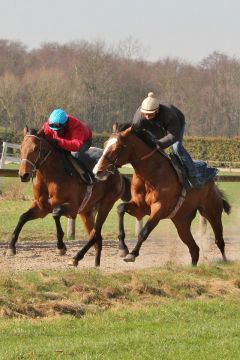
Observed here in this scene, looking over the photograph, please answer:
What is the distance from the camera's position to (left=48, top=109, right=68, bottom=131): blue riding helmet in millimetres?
Answer: 11047

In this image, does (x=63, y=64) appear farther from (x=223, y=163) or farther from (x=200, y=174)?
(x=200, y=174)

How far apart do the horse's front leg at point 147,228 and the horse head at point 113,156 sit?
0.72 m

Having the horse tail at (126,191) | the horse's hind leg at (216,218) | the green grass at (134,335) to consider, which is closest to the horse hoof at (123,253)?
the horse tail at (126,191)

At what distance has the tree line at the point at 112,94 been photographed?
70.3m

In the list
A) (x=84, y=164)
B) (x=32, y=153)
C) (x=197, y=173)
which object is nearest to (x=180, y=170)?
(x=197, y=173)

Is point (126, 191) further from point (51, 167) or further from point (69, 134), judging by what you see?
point (51, 167)

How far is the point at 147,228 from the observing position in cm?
1050

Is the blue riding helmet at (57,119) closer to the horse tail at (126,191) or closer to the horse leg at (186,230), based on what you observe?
the horse tail at (126,191)

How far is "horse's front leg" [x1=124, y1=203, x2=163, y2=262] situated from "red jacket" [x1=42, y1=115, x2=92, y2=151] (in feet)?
4.60

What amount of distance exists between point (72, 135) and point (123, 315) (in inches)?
162

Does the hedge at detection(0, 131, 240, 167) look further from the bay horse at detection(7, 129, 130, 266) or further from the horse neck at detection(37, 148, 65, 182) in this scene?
the horse neck at detection(37, 148, 65, 182)

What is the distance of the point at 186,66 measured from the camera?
114m

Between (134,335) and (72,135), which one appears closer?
(134,335)

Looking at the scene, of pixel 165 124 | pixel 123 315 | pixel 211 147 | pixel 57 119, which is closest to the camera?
pixel 123 315
